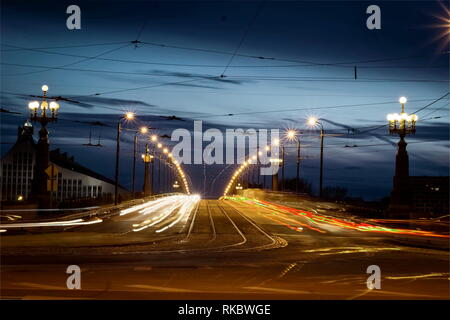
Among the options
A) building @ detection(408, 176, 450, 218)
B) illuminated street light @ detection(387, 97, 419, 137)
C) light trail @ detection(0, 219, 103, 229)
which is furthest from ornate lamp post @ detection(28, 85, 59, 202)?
building @ detection(408, 176, 450, 218)

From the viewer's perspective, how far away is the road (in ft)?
48.6

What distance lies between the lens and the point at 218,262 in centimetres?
2184

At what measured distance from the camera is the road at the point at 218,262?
14.8m

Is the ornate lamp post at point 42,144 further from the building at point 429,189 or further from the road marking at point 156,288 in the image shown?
the building at point 429,189

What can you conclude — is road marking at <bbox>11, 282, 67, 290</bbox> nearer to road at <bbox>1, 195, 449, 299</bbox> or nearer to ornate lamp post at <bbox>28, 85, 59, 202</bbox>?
road at <bbox>1, 195, 449, 299</bbox>

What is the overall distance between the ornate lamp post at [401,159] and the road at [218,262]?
246cm

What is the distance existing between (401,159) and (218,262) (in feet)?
70.1

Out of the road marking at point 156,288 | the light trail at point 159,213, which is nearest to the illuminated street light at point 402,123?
the light trail at point 159,213

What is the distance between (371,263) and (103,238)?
47.2 feet

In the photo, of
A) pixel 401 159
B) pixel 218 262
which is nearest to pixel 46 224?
pixel 218 262

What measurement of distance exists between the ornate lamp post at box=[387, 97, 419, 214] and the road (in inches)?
96.7

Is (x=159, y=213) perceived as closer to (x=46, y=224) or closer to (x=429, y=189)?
(x=46, y=224)
